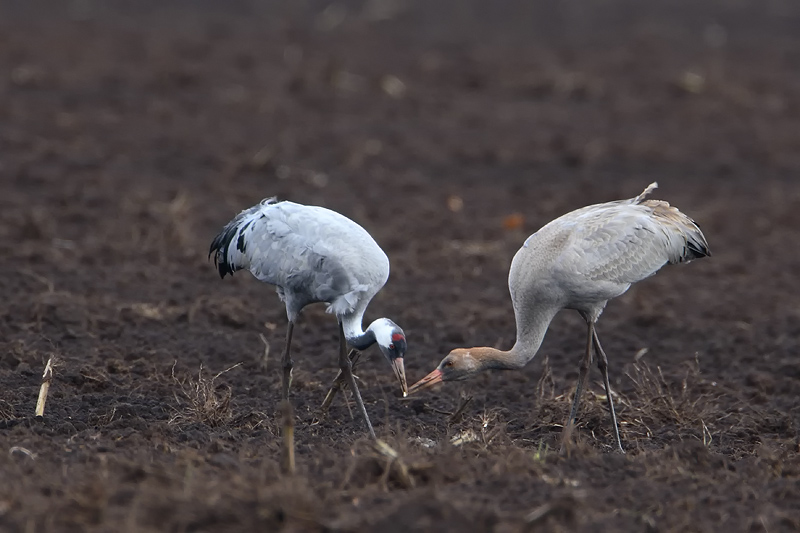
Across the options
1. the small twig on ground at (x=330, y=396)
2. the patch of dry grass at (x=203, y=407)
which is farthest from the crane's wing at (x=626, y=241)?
the patch of dry grass at (x=203, y=407)

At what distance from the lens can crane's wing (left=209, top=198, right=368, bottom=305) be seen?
7.07m

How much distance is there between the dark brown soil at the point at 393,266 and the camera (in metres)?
5.65

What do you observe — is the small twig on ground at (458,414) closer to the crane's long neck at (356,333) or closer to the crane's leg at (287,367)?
the crane's long neck at (356,333)

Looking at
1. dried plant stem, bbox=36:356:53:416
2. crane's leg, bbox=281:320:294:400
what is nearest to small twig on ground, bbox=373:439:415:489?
crane's leg, bbox=281:320:294:400

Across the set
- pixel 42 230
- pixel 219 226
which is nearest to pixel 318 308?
pixel 219 226

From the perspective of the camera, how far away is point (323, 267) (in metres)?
7.09

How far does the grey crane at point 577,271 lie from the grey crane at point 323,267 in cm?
41

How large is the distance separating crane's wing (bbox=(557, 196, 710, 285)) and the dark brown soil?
0.82 m

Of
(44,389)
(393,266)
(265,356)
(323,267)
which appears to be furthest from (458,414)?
(393,266)

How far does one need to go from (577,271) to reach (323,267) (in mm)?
→ 1558

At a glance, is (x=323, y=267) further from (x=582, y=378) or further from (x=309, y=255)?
(x=582, y=378)

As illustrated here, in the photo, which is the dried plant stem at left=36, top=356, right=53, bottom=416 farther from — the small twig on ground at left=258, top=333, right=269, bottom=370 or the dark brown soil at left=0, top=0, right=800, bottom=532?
the small twig on ground at left=258, top=333, right=269, bottom=370

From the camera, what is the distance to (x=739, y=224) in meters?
12.5

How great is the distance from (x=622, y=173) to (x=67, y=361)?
8230 millimetres
